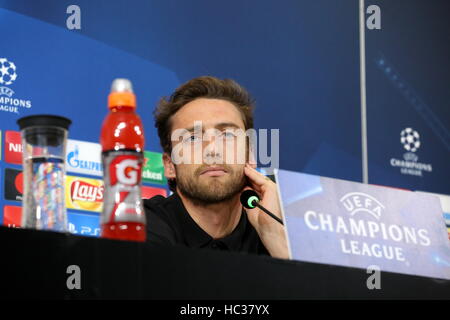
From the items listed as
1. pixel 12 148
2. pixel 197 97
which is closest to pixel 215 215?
pixel 197 97

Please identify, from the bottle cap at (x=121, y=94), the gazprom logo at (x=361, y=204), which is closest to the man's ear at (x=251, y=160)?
the gazprom logo at (x=361, y=204)

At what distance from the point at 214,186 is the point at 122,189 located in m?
0.84

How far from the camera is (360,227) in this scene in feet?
3.51

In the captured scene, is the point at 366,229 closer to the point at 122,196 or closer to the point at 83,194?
the point at 122,196

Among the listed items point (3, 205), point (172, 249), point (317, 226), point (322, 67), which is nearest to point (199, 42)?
point (322, 67)

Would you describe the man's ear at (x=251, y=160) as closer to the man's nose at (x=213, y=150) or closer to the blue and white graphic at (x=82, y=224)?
the man's nose at (x=213, y=150)

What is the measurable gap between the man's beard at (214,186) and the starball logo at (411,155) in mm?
1312

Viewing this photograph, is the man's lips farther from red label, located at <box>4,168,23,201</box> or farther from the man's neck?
red label, located at <box>4,168,23,201</box>

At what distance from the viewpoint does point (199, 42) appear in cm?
250

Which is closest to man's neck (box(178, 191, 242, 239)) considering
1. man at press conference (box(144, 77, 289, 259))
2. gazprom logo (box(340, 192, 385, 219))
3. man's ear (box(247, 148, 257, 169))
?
man at press conference (box(144, 77, 289, 259))

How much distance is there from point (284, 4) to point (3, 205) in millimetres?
1264

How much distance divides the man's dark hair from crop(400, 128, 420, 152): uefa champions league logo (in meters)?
1.14

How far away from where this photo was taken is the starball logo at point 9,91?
2.03 meters

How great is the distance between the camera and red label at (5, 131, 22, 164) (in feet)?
6.65
